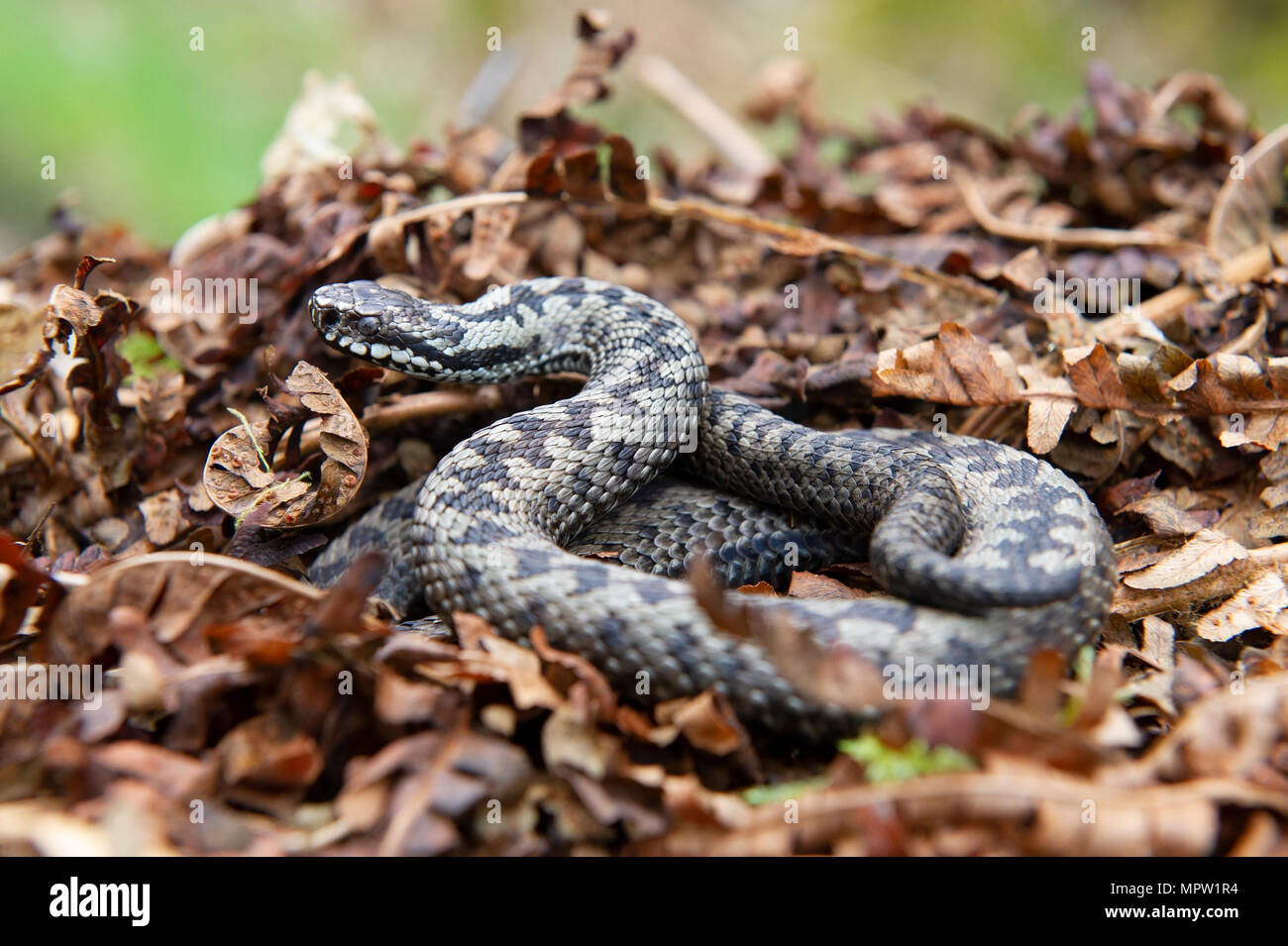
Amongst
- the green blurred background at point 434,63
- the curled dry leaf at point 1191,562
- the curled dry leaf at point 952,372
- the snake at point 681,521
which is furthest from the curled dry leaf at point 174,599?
the green blurred background at point 434,63

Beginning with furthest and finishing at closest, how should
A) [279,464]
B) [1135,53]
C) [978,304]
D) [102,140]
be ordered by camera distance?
[1135,53]
[102,140]
[978,304]
[279,464]

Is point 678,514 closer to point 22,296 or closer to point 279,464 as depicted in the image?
point 279,464

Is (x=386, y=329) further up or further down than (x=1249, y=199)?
further down

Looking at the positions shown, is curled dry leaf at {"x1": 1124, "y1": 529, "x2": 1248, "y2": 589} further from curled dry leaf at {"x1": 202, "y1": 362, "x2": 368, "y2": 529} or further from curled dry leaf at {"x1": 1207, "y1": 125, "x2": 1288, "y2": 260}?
curled dry leaf at {"x1": 202, "y1": 362, "x2": 368, "y2": 529}

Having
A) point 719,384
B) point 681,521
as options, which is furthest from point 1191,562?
point 719,384

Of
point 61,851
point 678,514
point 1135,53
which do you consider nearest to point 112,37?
point 678,514

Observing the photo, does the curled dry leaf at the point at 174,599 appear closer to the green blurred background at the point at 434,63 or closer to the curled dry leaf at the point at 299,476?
the curled dry leaf at the point at 299,476

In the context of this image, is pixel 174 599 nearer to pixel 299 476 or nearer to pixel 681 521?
pixel 299 476
